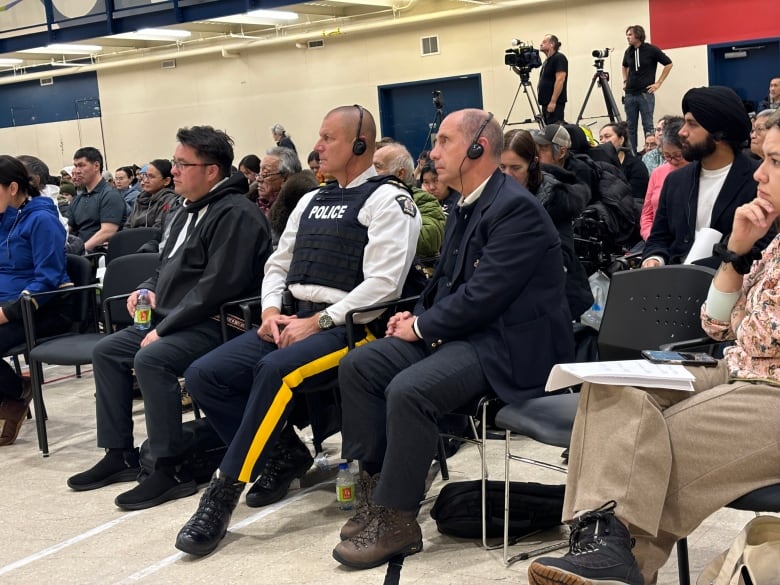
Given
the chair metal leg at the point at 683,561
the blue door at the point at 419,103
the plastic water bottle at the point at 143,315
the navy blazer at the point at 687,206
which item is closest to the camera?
the chair metal leg at the point at 683,561

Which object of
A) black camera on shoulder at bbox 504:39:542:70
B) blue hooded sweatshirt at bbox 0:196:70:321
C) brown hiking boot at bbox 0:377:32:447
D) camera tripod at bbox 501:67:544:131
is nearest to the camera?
blue hooded sweatshirt at bbox 0:196:70:321

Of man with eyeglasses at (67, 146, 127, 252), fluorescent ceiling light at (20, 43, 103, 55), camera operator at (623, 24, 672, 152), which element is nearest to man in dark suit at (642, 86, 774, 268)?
man with eyeglasses at (67, 146, 127, 252)

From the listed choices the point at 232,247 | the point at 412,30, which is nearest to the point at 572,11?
the point at 412,30

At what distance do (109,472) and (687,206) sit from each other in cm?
254

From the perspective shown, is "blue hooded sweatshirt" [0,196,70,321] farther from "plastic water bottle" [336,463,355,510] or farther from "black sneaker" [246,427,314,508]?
"plastic water bottle" [336,463,355,510]

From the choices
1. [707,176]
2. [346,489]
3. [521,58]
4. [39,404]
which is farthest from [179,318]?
[521,58]

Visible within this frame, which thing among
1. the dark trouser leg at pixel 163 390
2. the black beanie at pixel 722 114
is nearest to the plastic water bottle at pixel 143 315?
the dark trouser leg at pixel 163 390

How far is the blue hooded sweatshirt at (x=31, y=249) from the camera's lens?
15.5 ft

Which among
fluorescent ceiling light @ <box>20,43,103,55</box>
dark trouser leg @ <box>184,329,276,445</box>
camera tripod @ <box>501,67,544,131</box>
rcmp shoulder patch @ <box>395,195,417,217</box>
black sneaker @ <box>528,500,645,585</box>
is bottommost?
black sneaker @ <box>528,500,645,585</box>

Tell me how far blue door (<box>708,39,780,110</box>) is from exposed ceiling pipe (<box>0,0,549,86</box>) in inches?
90.5

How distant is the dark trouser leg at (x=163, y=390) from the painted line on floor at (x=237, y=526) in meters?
0.46

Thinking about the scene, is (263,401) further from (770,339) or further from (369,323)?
(770,339)

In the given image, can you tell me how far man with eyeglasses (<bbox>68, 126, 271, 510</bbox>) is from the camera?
3.77m

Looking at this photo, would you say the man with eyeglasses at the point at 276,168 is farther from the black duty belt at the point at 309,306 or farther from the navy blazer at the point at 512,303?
the navy blazer at the point at 512,303
